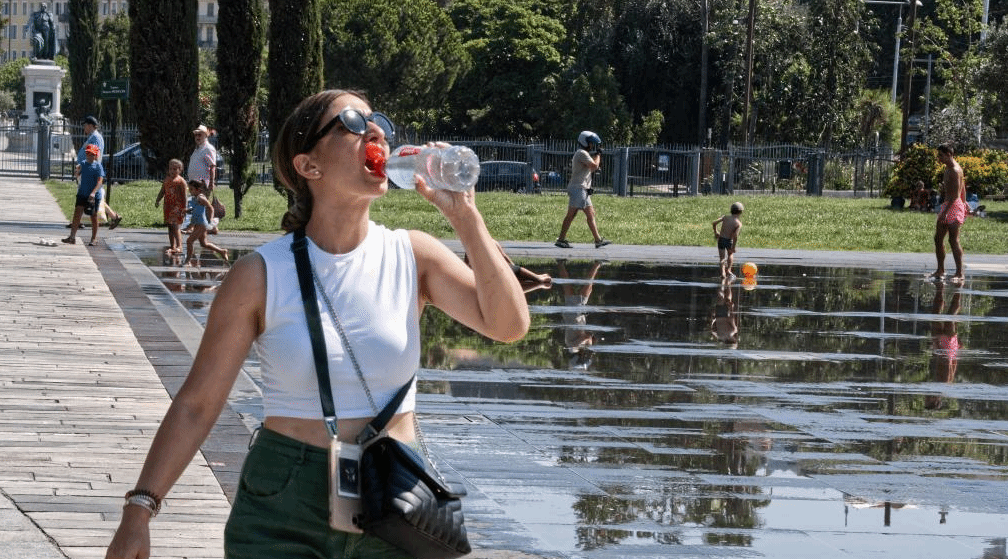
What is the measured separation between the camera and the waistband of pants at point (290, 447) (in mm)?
3268

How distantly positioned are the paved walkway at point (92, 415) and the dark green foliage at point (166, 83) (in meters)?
13.2

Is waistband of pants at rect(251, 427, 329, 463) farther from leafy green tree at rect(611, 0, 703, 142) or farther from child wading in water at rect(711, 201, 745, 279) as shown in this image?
leafy green tree at rect(611, 0, 703, 142)

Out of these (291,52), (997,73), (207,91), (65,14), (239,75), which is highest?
(65,14)

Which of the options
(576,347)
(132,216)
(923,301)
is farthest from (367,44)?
(576,347)

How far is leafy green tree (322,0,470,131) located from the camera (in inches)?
2527

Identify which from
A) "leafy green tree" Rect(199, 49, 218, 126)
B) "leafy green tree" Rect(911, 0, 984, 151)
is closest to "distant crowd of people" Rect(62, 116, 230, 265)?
"leafy green tree" Rect(199, 49, 218, 126)

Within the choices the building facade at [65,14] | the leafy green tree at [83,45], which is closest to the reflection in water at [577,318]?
the leafy green tree at [83,45]

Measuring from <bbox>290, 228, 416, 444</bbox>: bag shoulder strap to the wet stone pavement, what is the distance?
120 inches

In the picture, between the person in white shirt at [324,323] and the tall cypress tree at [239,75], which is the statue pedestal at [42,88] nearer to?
the tall cypress tree at [239,75]

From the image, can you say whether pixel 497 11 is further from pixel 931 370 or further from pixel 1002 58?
pixel 931 370

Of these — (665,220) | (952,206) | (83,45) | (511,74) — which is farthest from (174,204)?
(511,74)

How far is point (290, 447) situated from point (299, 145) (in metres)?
0.67

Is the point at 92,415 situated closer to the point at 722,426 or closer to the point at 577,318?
the point at 722,426

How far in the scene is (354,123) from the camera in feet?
11.1
